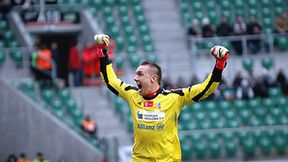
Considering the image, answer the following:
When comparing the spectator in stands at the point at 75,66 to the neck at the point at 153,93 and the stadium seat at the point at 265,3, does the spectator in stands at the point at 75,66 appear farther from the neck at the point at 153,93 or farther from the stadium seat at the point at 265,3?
the neck at the point at 153,93

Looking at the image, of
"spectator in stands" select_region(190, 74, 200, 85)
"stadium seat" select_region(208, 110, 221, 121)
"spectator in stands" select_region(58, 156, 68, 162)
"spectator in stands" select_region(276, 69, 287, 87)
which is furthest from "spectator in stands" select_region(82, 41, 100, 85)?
"spectator in stands" select_region(276, 69, 287, 87)

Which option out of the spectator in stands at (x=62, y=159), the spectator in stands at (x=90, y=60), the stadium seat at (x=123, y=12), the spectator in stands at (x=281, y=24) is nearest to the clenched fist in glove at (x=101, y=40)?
the spectator in stands at (x=62, y=159)

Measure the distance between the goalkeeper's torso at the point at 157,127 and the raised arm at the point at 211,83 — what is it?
0.12 m

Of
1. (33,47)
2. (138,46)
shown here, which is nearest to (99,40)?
(33,47)

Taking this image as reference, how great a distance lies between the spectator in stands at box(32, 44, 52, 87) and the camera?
62.2 ft

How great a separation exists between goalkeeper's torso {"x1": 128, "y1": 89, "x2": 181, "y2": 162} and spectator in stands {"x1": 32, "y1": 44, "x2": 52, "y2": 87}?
38.2ft

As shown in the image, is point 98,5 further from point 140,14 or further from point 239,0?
point 239,0

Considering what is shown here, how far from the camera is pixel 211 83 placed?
7.26m

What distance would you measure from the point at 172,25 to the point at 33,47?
207 inches

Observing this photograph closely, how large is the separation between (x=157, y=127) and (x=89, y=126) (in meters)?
10.7

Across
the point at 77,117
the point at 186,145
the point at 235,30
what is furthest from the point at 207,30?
the point at 77,117

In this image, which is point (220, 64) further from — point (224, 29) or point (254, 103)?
point (224, 29)

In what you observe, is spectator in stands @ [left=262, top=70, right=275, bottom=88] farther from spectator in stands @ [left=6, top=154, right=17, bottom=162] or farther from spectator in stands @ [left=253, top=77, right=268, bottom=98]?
spectator in stands @ [left=6, top=154, right=17, bottom=162]

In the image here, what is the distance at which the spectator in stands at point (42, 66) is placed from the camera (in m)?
19.0
